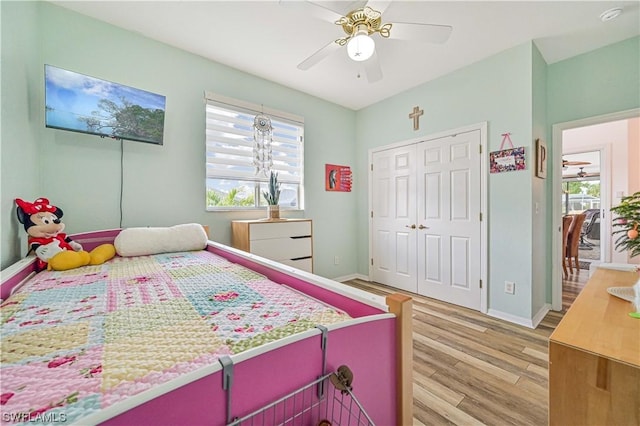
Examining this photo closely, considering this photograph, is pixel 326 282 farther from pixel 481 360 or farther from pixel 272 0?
pixel 272 0

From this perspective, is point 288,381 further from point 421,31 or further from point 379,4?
point 421,31

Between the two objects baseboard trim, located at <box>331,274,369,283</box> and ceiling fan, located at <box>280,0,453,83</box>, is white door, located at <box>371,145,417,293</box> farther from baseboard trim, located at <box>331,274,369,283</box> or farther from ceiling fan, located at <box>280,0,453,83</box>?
ceiling fan, located at <box>280,0,453,83</box>

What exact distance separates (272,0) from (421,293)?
10.8 feet

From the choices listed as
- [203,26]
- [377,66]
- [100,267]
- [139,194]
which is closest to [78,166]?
[139,194]

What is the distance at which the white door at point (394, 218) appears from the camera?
10.5 ft

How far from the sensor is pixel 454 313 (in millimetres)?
2553

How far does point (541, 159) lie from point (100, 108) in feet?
12.5

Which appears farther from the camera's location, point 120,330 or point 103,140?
point 103,140

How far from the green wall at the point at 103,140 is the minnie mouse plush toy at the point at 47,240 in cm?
6

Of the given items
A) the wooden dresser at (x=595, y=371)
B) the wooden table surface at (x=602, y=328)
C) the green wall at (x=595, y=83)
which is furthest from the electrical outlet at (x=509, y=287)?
the green wall at (x=595, y=83)

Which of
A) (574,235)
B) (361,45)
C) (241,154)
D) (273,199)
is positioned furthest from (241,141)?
(574,235)

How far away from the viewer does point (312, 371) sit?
62cm

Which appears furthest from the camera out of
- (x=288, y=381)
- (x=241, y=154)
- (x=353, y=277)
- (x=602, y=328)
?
(x=353, y=277)

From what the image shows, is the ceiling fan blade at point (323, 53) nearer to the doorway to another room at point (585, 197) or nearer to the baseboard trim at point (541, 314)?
the baseboard trim at point (541, 314)
